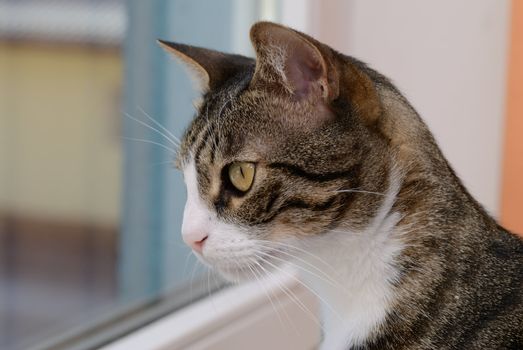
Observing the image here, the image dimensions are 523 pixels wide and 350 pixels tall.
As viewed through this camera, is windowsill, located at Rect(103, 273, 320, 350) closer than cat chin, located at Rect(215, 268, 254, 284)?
No

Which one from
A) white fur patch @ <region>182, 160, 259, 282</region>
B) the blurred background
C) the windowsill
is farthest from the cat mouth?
the blurred background

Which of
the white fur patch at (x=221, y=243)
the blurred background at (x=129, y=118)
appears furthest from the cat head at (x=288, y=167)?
the blurred background at (x=129, y=118)

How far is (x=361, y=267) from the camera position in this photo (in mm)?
822

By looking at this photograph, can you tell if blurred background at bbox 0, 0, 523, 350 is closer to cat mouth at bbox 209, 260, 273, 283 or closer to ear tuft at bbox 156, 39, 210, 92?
ear tuft at bbox 156, 39, 210, 92

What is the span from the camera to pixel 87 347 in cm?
106

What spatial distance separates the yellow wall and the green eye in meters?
0.52

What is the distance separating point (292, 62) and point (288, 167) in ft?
0.35

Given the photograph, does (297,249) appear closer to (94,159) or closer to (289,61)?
(289,61)

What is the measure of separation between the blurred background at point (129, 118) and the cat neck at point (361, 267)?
386 mm

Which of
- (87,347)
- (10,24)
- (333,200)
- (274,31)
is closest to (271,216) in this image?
(333,200)

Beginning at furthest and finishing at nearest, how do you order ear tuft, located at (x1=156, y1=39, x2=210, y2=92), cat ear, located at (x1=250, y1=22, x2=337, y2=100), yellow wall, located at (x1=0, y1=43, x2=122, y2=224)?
yellow wall, located at (x1=0, y1=43, x2=122, y2=224) → ear tuft, located at (x1=156, y1=39, x2=210, y2=92) → cat ear, located at (x1=250, y1=22, x2=337, y2=100)

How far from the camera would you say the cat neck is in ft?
2.67

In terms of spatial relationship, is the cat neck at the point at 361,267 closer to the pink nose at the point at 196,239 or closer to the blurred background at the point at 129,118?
the pink nose at the point at 196,239

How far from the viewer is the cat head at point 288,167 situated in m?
0.79
